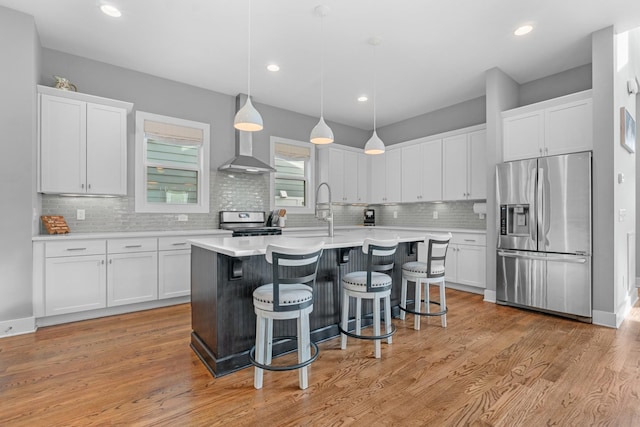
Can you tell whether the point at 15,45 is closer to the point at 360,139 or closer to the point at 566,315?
the point at 360,139

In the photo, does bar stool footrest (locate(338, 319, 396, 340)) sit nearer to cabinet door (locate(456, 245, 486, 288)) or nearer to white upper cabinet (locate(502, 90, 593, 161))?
cabinet door (locate(456, 245, 486, 288))

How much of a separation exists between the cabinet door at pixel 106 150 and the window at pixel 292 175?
227cm

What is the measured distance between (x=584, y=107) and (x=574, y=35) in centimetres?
78

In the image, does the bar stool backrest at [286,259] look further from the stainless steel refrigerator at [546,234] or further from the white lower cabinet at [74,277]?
the stainless steel refrigerator at [546,234]

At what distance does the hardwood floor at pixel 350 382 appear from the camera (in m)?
1.79

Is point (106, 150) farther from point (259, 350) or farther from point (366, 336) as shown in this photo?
point (366, 336)

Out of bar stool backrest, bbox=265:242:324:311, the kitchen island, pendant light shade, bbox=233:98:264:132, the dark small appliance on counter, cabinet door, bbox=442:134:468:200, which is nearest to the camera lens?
bar stool backrest, bbox=265:242:324:311

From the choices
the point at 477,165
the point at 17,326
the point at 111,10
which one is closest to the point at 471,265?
the point at 477,165

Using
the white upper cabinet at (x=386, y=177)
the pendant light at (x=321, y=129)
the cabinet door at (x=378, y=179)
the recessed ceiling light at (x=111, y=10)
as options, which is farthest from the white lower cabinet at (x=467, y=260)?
the recessed ceiling light at (x=111, y=10)

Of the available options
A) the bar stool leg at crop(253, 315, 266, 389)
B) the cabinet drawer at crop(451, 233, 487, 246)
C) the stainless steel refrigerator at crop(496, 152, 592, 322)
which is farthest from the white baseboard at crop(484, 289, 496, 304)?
the bar stool leg at crop(253, 315, 266, 389)

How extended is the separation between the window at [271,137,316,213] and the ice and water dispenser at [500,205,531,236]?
315 cm

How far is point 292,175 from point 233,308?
12.2 feet

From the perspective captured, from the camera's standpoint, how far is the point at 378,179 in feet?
21.1

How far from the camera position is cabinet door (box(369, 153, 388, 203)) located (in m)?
6.30
